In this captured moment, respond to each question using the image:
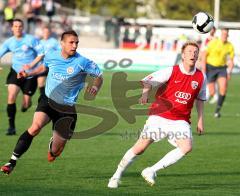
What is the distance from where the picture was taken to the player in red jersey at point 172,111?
11094mm

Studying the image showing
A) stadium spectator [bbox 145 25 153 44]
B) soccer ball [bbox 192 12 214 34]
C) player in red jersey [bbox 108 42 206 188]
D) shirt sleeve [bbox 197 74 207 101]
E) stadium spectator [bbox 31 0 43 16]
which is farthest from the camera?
stadium spectator [bbox 31 0 43 16]

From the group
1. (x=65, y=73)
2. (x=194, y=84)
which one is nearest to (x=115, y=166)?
(x=65, y=73)

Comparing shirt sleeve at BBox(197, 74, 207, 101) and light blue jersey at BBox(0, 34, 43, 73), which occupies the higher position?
shirt sleeve at BBox(197, 74, 207, 101)

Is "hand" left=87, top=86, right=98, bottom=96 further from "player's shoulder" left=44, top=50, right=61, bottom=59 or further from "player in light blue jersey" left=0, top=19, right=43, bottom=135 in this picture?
"player in light blue jersey" left=0, top=19, right=43, bottom=135

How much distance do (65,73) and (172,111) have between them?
5.91 feet

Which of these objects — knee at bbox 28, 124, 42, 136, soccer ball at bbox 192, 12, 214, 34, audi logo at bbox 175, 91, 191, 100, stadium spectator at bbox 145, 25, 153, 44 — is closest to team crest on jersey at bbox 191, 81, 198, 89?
audi logo at bbox 175, 91, 191, 100

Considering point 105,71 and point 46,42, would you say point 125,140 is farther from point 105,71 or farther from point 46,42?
point 105,71

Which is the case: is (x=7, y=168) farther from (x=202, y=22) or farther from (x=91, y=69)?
(x=202, y=22)

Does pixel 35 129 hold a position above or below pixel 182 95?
below

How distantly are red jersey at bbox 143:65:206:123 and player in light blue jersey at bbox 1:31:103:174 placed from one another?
1088 mm

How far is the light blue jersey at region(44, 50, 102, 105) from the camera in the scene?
12070mm

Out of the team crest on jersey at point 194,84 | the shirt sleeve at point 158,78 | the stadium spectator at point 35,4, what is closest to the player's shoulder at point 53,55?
the shirt sleeve at point 158,78

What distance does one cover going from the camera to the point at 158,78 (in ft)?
36.2

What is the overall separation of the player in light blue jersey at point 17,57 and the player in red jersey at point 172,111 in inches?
239
